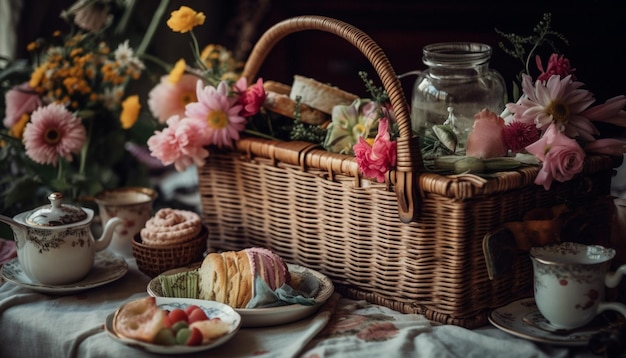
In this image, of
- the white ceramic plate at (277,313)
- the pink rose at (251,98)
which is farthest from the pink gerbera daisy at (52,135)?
the white ceramic plate at (277,313)

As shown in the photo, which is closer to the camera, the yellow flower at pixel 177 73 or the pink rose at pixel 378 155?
the pink rose at pixel 378 155

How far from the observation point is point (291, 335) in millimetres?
1057

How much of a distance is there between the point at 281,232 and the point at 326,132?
198 mm

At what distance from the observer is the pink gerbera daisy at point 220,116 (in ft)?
4.34

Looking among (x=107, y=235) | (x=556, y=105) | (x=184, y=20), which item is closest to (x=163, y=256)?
(x=107, y=235)

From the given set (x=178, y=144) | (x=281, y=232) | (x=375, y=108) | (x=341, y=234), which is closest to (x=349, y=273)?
(x=341, y=234)

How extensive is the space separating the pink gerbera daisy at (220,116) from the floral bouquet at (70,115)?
1.07 feet

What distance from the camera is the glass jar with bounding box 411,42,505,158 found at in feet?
3.93

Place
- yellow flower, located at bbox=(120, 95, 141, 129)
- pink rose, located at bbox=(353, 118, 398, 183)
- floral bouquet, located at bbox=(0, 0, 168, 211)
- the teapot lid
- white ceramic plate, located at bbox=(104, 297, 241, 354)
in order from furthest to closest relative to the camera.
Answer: yellow flower, located at bbox=(120, 95, 141, 129), floral bouquet, located at bbox=(0, 0, 168, 211), the teapot lid, pink rose, located at bbox=(353, 118, 398, 183), white ceramic plate, located at bbox=(104, 297, 241, 354)

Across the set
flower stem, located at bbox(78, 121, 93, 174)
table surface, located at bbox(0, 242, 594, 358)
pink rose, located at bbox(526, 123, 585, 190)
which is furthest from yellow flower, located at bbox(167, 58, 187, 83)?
pink rose, located at bbox(526, 123, 585, 190)

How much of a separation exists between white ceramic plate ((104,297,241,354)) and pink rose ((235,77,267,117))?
15.6 inches

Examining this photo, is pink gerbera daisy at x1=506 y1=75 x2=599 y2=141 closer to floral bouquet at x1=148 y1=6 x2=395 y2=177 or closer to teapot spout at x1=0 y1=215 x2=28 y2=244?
floral bouquet at x1=148 y1=6 x2=395 y2=177

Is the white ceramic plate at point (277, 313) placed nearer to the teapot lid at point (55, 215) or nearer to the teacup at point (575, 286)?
the teapot lid at point (55, 215)

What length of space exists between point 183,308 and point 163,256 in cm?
21
